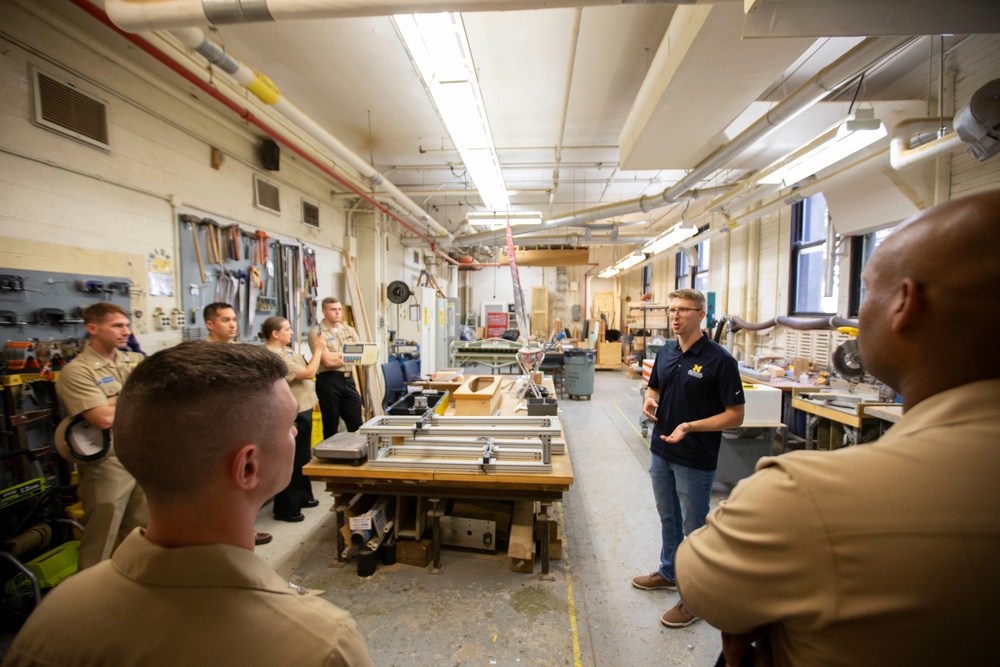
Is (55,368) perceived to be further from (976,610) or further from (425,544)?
(976,610)

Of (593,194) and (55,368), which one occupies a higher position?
(593,194)

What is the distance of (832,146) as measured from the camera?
2.64 meters

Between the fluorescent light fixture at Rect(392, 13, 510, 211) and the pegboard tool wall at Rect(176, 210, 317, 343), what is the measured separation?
2.32 m

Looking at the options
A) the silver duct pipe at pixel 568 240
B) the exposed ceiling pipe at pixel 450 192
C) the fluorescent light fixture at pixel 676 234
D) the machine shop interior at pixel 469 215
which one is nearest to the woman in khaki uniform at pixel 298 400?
the machine shop interior at pixel 469 215

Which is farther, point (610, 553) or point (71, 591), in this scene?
point (610, 553)

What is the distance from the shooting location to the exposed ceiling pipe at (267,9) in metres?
1.72

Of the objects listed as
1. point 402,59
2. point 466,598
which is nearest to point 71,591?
point 466,598

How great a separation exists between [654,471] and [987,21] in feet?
7.77

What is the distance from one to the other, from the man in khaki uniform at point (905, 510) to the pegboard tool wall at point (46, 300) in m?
3.30

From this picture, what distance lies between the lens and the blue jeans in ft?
6.75

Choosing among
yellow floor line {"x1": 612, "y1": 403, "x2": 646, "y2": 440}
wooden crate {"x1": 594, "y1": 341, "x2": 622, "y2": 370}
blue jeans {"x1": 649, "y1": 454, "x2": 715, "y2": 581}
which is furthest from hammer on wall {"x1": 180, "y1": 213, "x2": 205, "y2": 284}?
wooden crate {"x1": 594, "y1": 341, "x2": 622, "y2": 370}

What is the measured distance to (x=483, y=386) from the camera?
3.92 m

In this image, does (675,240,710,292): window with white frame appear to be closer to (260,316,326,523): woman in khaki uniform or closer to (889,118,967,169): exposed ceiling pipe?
(889,118,967,169): exposed ceiling pipe

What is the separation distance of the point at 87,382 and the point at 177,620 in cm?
229
